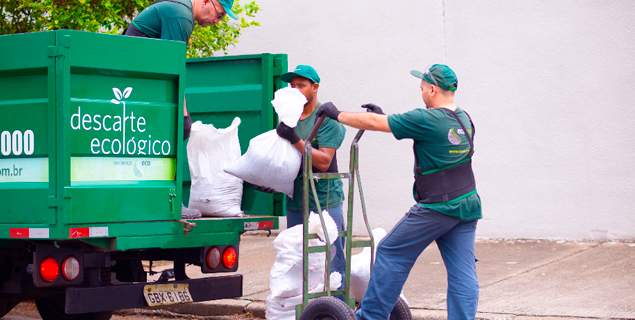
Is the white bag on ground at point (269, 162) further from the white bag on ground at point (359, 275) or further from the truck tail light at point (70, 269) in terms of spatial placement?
Result: the truck tail light at point (70, 269)

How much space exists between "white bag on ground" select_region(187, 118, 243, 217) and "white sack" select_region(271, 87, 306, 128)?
0.72 m

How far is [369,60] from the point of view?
12.4m

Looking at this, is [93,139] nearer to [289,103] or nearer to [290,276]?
[289,103]

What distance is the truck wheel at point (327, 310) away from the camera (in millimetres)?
6516

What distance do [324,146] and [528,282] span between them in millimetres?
2937

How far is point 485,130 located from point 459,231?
17.2ft

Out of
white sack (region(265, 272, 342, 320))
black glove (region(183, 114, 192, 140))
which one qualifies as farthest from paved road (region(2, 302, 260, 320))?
black glove (region(183, 114, 192, 140))

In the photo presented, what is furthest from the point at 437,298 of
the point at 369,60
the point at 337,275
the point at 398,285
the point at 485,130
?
the point at 369,60

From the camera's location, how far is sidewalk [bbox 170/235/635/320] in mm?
8266

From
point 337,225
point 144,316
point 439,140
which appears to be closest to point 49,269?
point 337,225

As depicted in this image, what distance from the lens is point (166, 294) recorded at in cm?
711

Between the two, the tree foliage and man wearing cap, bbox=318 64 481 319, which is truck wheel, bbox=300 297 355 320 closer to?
man wearing cap, bbox=318 64 481 319

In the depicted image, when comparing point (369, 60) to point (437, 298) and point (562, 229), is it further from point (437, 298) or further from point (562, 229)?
point (437, 298)

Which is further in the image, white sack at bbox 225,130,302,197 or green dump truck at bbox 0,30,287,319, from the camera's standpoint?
white sack at bbox 225,130,302,197
